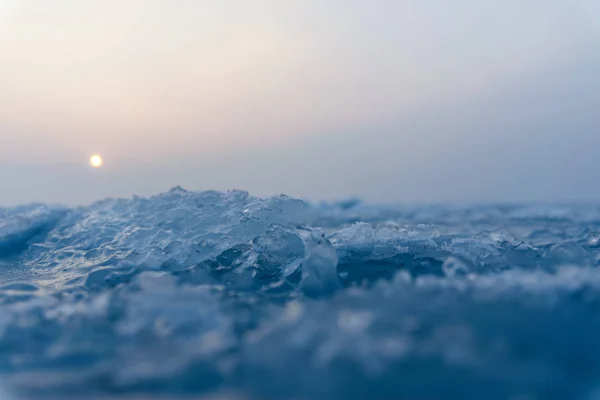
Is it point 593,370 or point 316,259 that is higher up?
point 316,259

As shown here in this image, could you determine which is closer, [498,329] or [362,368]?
[362,368]

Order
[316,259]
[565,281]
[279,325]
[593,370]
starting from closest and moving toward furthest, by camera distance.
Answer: [593,370] < [279,325] < [565,281] < [316,259]

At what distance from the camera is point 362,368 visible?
2305mm

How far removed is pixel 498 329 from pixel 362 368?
1.04 meters

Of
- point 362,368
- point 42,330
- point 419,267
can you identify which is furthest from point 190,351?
point 419,267

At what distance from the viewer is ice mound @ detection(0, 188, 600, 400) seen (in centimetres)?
225

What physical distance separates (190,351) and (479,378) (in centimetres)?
159

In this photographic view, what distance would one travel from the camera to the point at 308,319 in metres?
2.78

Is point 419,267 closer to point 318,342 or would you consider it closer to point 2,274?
point 318,342

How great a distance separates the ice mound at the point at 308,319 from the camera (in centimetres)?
225

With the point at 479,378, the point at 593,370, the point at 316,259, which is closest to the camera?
the point at 479,378

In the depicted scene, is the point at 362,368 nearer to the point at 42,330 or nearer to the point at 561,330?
the point at 561,330

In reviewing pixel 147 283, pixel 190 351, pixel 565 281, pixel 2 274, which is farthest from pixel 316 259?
pixel 2 274

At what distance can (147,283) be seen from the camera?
380 cm
